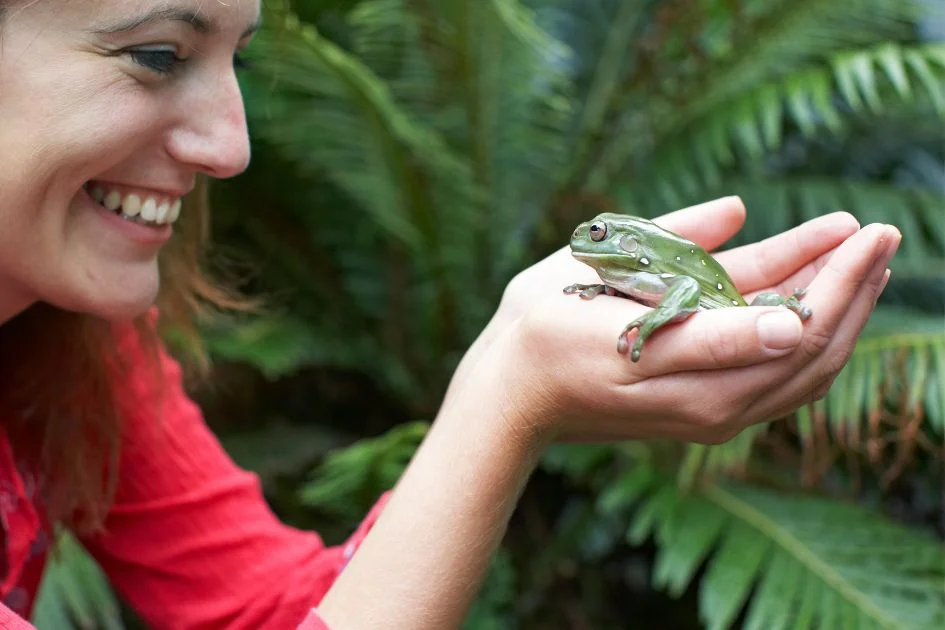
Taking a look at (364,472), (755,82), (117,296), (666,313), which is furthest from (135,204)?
(755,82)

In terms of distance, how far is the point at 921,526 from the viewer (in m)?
2.63

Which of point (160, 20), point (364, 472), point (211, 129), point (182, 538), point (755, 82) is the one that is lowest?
point (364, 472)

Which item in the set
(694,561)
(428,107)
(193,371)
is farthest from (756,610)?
(428,107)

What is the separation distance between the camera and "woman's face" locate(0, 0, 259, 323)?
109 centimetres

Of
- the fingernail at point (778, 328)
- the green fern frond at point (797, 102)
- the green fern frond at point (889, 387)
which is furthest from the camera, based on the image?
the green fern frond at point (797, 102)

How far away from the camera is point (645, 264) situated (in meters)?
1.20

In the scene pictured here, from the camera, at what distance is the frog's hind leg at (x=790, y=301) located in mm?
1019

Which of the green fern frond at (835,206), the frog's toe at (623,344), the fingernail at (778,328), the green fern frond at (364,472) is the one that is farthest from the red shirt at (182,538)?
the green fern frond at (835,206)

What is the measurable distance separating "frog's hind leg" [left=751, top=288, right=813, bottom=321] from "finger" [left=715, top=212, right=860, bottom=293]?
54 millimetres

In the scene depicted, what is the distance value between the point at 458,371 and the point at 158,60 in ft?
1.68

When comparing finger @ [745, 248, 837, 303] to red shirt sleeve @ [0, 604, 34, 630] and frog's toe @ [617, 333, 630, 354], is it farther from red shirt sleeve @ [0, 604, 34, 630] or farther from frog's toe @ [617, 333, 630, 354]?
red shirt sleeve @ [0, 604, 34, 630]

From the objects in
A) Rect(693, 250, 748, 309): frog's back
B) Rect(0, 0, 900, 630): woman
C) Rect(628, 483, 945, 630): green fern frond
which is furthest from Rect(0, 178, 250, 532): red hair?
Rect(628, 483, 945, 630): green fern frond

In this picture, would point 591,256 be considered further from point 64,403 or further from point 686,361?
point 64,403

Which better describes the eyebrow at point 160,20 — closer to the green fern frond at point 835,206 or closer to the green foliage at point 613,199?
the green foliage at point 613,199
